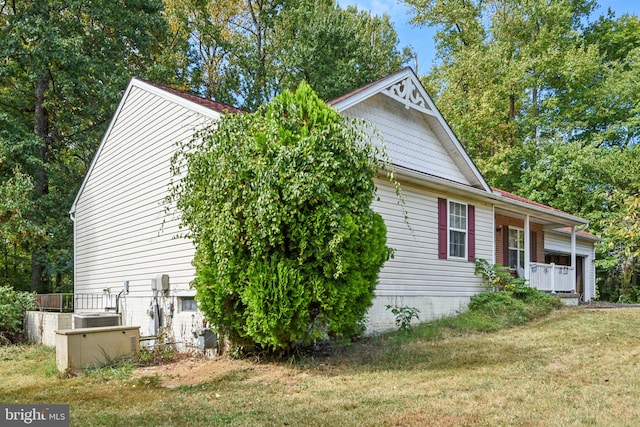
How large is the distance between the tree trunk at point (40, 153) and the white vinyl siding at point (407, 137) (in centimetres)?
1222

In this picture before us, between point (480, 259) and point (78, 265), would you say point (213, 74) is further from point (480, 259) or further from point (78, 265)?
point (480, 259)

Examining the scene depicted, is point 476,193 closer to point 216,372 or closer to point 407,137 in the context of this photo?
point 407,137

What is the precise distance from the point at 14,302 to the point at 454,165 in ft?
36.6

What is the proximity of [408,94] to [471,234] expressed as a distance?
3659 millimetres

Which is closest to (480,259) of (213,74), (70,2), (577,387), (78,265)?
(577,387)

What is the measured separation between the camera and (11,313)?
11.4 metres

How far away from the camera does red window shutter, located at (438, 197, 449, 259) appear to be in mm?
11102

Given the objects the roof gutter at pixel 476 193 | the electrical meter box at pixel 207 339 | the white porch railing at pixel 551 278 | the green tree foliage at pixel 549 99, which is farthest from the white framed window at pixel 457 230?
the green tree foliage at pixel 549 99

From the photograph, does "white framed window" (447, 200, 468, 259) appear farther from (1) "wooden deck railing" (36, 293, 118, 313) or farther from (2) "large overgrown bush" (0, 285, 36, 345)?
(2) "large overgrown bush" (0, 285, 36, 345)

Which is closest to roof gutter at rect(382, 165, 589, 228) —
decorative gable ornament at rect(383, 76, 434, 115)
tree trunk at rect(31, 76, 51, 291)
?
decorative gable ornament at rect(383, 76, 434, 115)

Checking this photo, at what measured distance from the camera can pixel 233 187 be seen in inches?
273

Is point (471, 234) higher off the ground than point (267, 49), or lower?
lower

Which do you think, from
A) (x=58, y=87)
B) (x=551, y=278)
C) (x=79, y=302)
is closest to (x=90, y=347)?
(x=79, y=302)

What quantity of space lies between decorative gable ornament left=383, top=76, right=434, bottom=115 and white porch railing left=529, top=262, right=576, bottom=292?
5663 millimetres
